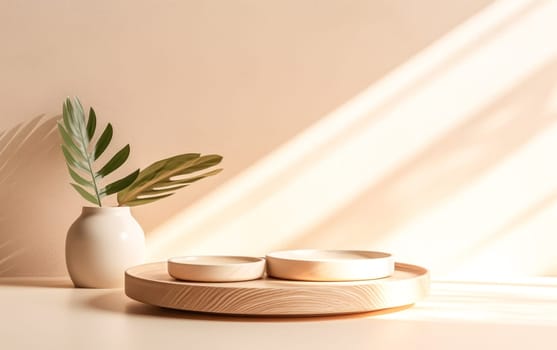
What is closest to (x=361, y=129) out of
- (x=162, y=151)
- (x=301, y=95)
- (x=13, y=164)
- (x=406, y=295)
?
(x=301, y=95)

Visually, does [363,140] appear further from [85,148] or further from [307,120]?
[85,148]

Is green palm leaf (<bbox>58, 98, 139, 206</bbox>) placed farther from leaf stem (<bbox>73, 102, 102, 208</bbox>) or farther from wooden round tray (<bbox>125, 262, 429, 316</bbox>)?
wooden round tray (<bbox>125, 262, 429, 316</bbox>)

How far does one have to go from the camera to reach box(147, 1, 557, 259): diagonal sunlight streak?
1322 millimetres

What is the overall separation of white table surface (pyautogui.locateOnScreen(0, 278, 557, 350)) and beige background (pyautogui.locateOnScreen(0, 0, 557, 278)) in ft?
0.87

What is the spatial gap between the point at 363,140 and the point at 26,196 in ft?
2.29

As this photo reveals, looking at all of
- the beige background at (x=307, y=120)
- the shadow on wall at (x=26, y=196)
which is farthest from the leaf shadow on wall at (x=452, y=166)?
the shadow on wall at (x=26, y=196)

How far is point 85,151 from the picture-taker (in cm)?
124

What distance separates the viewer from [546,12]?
1328mm

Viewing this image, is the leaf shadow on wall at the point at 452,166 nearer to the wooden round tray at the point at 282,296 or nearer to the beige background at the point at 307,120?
the beige background at the point at 307,120

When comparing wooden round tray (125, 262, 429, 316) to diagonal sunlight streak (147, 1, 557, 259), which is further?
diagonal sunlight streak (147, 1, 557, 259)

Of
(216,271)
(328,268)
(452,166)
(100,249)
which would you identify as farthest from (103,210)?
(452,166)

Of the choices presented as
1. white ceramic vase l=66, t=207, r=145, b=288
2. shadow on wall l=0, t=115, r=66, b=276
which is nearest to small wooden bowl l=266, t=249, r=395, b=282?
white ceramic vase l=66, t=207, r=145, b=288

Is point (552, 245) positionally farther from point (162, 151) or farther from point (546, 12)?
point (162, 151)

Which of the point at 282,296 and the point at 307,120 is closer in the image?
the point at 282,296
